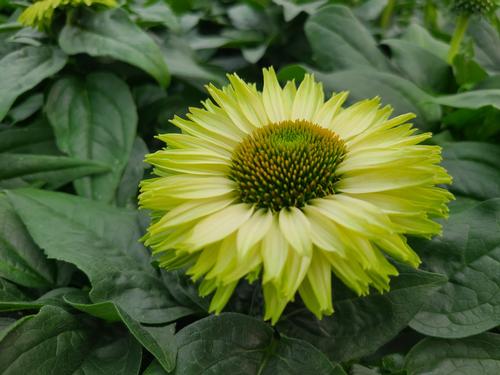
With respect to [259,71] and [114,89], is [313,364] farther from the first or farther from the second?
[259,71]

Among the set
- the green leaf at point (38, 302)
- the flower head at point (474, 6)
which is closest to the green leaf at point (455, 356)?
the green leaf at point (38, 302)

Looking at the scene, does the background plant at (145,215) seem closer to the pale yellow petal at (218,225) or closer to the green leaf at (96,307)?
the green leaf at (96,307)

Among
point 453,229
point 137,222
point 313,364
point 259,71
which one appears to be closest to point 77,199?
point 137,222

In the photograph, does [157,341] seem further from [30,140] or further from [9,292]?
[30,140]

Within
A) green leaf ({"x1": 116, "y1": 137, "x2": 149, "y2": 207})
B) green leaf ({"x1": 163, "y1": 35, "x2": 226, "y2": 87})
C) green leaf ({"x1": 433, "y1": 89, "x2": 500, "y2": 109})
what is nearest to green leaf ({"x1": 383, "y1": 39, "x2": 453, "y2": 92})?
green leaf ({"x1": 433, "y1": 89, "x2": 500, "y2": 109})

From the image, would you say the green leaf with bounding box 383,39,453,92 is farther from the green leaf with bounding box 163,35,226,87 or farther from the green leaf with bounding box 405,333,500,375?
the green leaf with bounding box 405,333,500,375

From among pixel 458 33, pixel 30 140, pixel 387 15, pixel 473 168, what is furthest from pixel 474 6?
pixel 30 140
